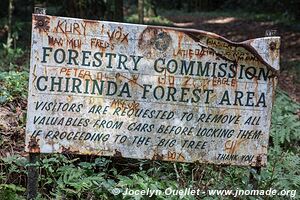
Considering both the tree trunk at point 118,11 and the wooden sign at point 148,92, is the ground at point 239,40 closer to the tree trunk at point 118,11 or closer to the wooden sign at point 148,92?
the wooden sign at point 148,92

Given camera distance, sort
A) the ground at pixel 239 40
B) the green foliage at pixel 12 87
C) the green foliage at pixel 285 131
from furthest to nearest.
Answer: the green foliage at pixel 285 131 → the green foliage at pixel 12 87 → the ground at pixel 239 40

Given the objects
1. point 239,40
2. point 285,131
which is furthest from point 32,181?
point 239,40

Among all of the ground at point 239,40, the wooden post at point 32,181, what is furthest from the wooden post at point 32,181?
the ground at point 239,40

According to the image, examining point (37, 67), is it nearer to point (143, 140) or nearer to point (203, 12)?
point (143, 140)

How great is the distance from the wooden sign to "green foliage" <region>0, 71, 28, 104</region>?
1421 millimetres

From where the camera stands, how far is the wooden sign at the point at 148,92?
3.86 meters

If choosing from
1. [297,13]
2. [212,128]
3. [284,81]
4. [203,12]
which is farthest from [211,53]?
[203,12]

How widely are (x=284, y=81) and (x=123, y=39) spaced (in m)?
7.87

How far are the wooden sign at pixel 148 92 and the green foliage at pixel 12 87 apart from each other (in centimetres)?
142

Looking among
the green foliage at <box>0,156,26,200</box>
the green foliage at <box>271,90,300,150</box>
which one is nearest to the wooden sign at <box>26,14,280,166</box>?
the green foliage at <box>0,156,26,200</box>

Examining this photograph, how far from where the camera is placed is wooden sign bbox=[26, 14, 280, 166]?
386cm

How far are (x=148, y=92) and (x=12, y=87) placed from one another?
211cm

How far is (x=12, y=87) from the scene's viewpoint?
5410 mm

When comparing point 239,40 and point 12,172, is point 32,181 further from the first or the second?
point 239,40
